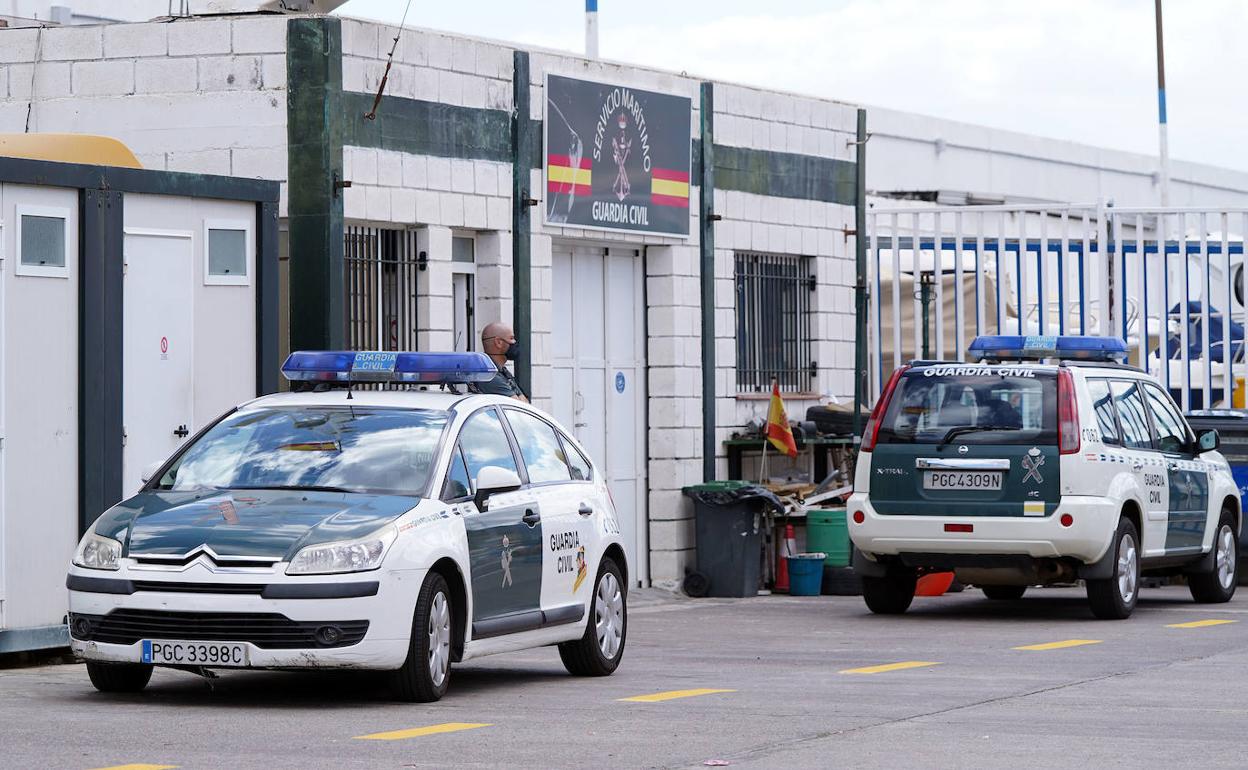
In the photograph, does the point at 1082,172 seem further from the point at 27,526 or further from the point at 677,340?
the point at 27,526

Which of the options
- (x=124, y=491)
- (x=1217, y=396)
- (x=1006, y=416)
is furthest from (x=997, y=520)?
(x=1217, y=396)

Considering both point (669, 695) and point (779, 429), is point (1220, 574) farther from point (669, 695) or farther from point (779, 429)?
point (669, 695)

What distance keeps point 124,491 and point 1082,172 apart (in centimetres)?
4365

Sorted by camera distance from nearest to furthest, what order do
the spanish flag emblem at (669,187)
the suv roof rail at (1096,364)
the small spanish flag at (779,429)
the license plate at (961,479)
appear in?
the license plate at (961,479), the suv roof rail at (1096,364), the spanish flag emblem at (669,187), the small spanish flag at (779,429)

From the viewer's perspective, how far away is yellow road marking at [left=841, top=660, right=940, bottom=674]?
41.4 ft

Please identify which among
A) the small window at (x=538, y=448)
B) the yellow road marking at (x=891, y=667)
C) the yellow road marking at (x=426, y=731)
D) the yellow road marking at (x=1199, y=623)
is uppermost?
the small window at (x=538, y=448)

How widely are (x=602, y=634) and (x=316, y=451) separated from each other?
2.15 meters

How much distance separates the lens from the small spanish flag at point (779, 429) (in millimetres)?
20672

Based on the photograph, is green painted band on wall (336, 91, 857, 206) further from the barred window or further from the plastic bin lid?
the plastic bin lid

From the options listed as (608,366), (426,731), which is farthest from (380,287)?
(426,731)

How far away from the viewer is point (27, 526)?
13.1 meters

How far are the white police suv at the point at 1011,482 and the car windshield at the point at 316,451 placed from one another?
18.9ft

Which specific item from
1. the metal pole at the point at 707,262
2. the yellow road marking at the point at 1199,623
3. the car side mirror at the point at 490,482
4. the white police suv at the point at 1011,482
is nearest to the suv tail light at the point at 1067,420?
the white police suv at the point at 1011,482

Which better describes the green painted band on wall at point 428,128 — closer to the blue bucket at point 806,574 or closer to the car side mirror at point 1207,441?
the blue bucket at point 806,574
